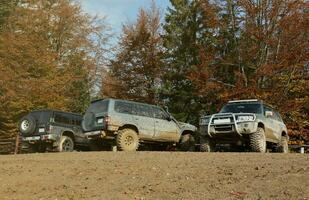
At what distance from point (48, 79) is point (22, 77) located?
63.4 inches

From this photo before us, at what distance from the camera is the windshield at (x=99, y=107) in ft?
61.7

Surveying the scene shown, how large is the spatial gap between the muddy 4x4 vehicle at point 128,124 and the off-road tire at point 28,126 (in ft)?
11.7

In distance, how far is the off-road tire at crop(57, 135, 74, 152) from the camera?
21.9 meters

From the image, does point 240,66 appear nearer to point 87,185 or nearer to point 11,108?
point 11,108

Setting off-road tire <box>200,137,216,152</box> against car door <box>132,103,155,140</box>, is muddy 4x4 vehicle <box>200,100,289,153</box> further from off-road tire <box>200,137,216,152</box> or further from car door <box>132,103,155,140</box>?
car door <box>132,103,155,140</box>

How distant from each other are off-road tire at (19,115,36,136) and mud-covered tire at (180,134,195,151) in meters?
6.10

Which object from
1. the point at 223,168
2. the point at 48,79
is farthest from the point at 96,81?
the point at 223,168

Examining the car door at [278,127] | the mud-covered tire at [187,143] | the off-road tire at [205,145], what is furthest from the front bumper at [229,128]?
the mud-covered tire at [187,143]

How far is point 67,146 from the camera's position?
2220 centimetres

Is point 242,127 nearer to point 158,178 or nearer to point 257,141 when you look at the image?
point 257,141

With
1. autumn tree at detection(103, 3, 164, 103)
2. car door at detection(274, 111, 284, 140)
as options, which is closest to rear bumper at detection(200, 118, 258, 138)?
car door at detection(274, 111, 284, 140)

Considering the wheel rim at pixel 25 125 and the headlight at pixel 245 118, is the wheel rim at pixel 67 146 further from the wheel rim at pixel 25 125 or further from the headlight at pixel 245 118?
the headlight at pixel 245 118

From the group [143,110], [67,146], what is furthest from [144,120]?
[67,146]

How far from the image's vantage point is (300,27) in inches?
1087
